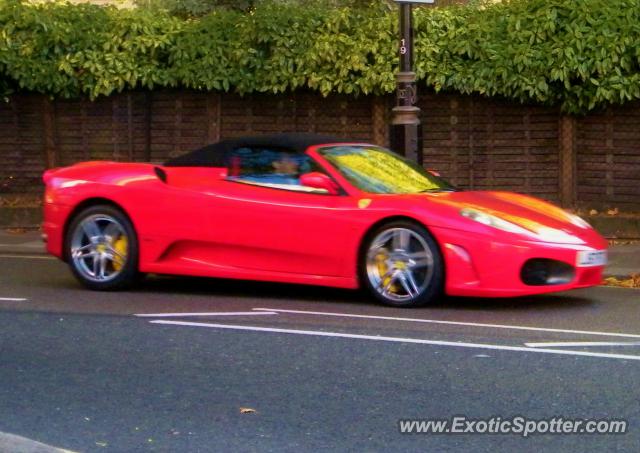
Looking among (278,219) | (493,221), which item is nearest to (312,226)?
(278,219)

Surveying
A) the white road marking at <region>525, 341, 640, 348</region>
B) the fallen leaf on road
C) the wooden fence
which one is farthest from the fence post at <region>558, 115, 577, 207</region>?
the white road marking at <region>525, 341, 640, 348</region>

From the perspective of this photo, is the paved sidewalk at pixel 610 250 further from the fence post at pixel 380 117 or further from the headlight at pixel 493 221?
the fence post at pixel 380 117

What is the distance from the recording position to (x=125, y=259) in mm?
9977

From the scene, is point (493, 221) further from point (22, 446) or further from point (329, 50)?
point (329, 50)

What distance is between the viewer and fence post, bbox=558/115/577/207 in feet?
48.4

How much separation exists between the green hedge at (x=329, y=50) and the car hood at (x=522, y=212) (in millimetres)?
4892

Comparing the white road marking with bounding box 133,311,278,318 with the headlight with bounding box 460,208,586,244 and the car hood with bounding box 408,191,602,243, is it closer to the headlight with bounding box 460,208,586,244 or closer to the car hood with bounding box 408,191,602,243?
the car hood with bounding box 408,191,602,243

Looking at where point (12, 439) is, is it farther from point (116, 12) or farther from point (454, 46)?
point (116, 12)

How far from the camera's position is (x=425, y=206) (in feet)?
29.6

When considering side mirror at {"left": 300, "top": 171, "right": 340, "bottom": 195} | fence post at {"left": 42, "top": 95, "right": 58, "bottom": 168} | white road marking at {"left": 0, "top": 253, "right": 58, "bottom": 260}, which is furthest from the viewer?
fence post at {"left": 42, "top": 95, "right": 58, "bottom": 168}

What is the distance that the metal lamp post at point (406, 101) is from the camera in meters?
12.3

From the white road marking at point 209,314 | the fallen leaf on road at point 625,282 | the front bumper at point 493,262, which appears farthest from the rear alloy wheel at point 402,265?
the fallen leaf on road at point 625,282

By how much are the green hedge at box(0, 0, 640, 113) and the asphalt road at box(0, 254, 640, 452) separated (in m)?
4.87

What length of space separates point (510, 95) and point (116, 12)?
576 cm
